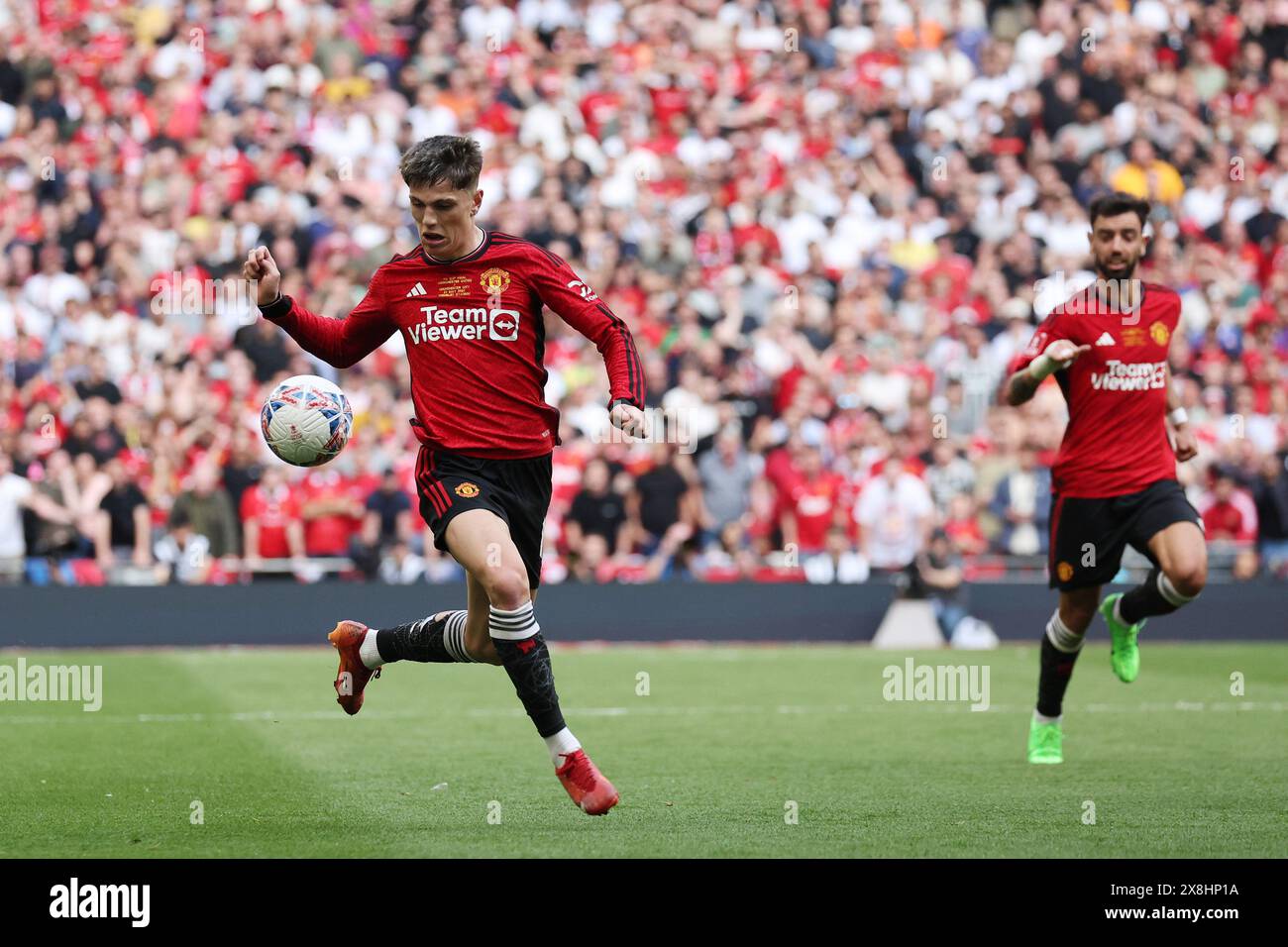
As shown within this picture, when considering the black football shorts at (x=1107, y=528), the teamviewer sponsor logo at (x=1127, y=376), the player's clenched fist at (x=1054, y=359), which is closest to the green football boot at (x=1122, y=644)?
the black football shorts at (x=1107, y=528)

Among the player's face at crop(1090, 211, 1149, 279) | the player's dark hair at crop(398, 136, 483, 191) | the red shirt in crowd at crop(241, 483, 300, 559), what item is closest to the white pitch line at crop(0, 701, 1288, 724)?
the player's face at crop(1090, 211, 1149, 279)

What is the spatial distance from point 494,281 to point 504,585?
1308 mm

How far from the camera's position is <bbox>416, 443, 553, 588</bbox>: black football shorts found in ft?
26.2

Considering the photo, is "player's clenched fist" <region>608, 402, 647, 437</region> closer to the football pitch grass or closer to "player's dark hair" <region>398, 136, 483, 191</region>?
"player's dark hair" <region>398, 136, 483, 191</region>

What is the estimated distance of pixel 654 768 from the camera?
9.75 metres

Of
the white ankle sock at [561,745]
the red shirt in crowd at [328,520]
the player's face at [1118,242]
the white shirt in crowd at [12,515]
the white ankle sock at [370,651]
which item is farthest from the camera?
the red shirt in crowd at [328,520]

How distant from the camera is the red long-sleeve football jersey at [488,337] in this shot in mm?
8133

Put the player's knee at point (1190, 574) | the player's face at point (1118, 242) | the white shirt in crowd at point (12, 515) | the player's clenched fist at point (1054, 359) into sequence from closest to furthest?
the player's clenched fist at point (1054, 359) < the player's knee at point (1190, 574) < the player's face at point (1118, 242) < the white shirt in crowd at point (12, 515)

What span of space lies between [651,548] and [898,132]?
7.50 metres

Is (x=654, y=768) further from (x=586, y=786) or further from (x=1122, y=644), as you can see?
(x=1122, y=644)

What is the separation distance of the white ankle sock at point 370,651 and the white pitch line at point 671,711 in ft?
10.0

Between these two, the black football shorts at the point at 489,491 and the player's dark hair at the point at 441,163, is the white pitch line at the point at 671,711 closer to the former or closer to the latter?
the black football shorts at the point at 489,491

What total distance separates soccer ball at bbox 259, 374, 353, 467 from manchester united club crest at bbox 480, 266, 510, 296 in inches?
32.2
